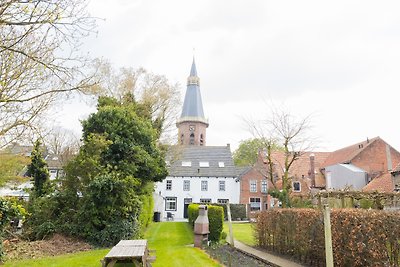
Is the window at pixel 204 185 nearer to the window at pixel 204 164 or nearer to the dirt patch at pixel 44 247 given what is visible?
the window at pixel 204 164

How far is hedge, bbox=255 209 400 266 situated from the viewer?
22.0 feet

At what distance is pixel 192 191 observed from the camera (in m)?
42.1

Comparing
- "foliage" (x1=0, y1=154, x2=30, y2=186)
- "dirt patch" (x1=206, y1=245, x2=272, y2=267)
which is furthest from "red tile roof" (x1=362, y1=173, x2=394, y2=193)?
"foliage" (x1=0, y1=154, x2=30, y2=186)

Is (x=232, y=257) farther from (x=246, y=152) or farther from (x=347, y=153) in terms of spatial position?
(x=246, y=152)

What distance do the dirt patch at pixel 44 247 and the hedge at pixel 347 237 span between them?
735 centimetres

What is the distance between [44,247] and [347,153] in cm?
3459

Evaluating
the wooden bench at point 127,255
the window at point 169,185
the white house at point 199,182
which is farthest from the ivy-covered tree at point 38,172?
the window at point 169,185

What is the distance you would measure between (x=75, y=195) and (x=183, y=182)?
2805 cm

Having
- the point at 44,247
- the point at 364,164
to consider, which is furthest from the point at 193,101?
the point at 44,247

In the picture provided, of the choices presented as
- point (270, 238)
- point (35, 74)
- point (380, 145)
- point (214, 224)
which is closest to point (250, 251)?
point (270, 238)

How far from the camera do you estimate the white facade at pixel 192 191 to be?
41562 millimetres

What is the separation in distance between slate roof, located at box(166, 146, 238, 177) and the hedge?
2990cm

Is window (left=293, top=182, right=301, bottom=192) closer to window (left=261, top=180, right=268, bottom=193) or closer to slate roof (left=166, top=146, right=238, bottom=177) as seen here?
window (left=261, top=180, right=268, bottom=193)

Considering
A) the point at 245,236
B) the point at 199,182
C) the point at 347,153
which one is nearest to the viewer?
the point at 245,236
